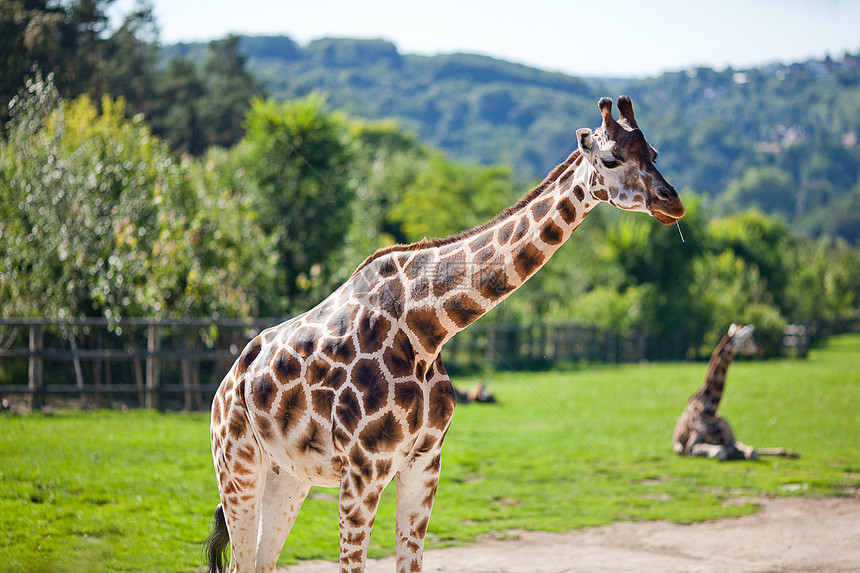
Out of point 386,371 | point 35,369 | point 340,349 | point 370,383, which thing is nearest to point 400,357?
point 386,371

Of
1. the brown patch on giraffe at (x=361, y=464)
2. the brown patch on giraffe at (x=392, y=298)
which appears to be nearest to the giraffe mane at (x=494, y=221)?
the brown patch on giraffe at (x=392, y=298)

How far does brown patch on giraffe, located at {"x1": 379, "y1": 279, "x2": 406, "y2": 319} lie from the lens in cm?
424

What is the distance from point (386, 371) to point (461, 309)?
525 mm

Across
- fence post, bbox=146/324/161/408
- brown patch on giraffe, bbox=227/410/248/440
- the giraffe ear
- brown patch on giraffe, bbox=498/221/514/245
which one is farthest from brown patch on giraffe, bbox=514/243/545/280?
fence post, bbox=146/324/161/408

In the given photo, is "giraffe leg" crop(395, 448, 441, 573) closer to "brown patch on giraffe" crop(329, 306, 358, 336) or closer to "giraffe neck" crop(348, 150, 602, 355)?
"giraffe neck" crop(348, 150, 602, 355)

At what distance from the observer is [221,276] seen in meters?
16.7

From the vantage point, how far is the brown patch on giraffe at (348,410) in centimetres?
405

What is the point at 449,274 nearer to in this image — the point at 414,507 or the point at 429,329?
the point at 429,329

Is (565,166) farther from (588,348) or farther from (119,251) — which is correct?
(588,348)

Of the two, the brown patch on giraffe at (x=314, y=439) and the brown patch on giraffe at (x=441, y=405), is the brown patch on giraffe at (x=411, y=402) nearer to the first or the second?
the brown patch on giraffe at (x=441, y=405)

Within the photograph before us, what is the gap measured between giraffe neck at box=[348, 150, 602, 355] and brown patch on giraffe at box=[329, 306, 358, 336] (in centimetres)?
10

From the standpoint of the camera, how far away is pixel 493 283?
4.11 meters

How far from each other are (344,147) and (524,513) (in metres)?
17.4

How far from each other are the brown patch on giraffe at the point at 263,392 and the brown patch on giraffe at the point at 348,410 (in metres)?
0.48
